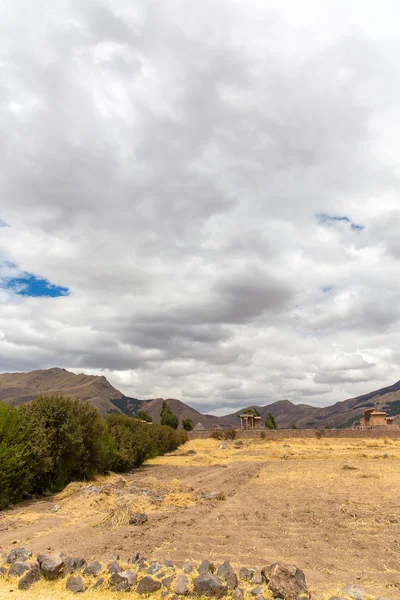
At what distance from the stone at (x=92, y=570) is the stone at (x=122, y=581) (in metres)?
0.66

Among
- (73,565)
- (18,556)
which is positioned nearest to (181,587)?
(73,565)

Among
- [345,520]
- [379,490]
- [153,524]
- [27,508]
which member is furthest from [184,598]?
[379,490]

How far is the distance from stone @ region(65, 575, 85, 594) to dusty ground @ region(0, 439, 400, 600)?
0.92ft

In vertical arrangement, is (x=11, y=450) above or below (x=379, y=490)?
above

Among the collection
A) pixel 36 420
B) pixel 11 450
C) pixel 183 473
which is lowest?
pixel 183 473

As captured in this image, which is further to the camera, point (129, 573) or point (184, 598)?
point (129, 573)

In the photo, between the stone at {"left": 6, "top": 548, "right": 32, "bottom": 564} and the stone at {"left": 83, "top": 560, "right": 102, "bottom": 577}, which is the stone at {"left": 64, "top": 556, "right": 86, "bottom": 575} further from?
the stone at {"left": 6, "top": 548, "right": 32, "bottom": 564}

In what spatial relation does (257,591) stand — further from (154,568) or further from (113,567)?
(113,567)

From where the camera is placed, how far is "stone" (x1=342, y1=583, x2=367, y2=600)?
23.6ft

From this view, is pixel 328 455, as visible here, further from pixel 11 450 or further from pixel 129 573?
pixel 129 573

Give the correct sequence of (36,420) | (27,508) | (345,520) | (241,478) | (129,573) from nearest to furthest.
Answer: (129,573), (345,520), (27,508), (36,420), (241,478)

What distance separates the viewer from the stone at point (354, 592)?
23.6ft

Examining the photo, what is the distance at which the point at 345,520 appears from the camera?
44.8 ft

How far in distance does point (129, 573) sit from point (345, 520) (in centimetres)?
847
